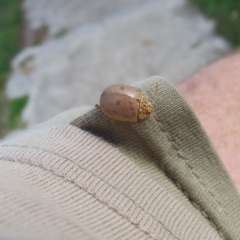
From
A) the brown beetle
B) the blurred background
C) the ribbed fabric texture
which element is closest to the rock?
the blurred background

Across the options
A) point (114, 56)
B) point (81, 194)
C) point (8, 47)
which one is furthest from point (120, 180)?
point (8, 47)

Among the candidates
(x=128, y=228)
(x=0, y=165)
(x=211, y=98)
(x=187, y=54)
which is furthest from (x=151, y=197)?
(x=187, y=54)

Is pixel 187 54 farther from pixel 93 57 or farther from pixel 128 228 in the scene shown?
pixel 128 228

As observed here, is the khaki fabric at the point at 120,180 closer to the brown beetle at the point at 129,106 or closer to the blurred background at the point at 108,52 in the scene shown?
the brown beetle at the point at 129,106

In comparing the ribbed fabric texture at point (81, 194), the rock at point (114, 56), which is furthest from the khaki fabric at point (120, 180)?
the rock at point (114, 56)

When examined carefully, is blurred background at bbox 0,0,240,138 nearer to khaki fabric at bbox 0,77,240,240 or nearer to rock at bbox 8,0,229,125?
rock at bbox 8,0,229,125

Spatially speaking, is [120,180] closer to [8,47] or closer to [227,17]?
[227,17]
